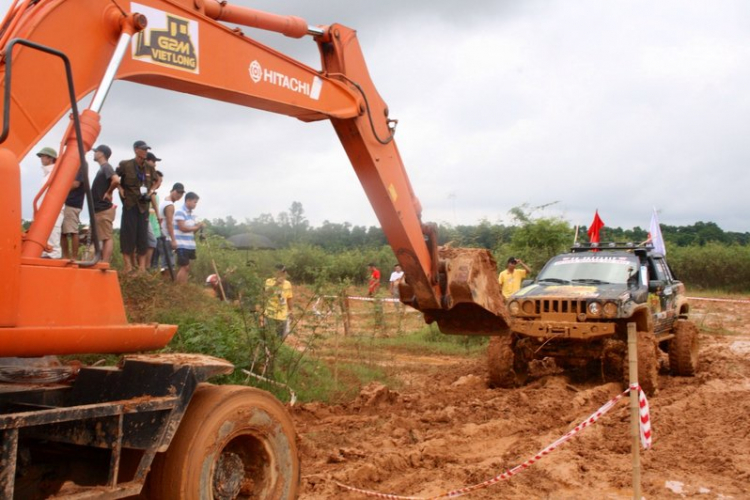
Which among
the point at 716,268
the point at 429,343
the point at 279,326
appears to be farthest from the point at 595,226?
the point at 716,268

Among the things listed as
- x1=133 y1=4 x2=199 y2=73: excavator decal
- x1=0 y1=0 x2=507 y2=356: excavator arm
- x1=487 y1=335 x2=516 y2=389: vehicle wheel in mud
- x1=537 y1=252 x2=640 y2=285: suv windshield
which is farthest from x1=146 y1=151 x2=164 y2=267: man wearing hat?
x1=537 y1=252 x2=640 y2=285: suv windshield

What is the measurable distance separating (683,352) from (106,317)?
9.93m

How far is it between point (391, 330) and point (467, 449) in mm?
10426

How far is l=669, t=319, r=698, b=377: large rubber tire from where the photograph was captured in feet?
37.5

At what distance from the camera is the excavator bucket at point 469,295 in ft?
21.5

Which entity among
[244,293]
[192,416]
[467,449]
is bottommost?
[467,449]

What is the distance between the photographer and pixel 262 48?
5121 mm

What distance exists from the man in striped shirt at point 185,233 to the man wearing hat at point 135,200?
3.15ft

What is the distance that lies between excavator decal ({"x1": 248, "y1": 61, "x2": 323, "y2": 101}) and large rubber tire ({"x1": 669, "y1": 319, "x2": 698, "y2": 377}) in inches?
318

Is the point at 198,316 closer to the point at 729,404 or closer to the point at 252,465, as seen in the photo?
the point at 252,465

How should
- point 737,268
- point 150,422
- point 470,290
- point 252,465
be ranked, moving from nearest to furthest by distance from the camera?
point 150,422 < point 252,465 < point 470,290 < point 737,268

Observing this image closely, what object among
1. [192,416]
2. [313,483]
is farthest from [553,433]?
[192,416]

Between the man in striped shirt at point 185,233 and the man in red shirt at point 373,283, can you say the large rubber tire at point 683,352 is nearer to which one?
the man in striped shirt at point 185,233

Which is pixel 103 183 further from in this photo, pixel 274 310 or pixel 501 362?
pixel 501 362
